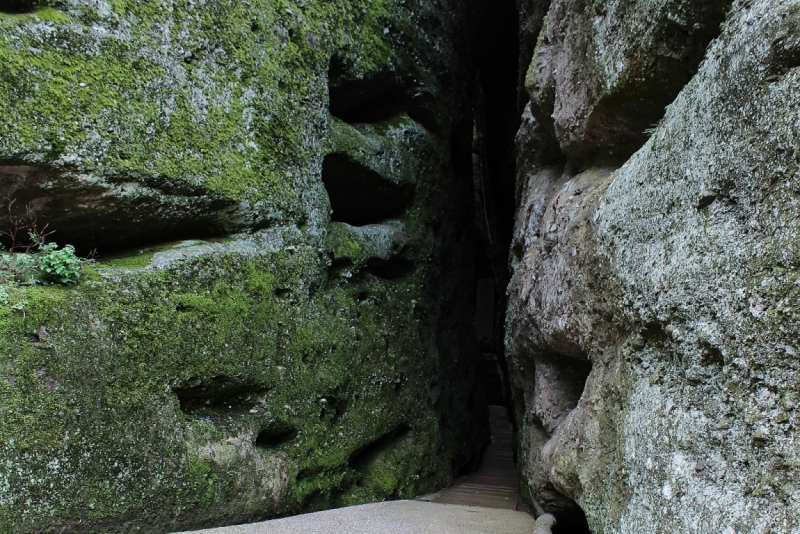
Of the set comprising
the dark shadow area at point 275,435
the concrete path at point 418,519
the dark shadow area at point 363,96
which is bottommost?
the concrete path at point 418,519

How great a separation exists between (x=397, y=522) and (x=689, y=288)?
9.03 feet

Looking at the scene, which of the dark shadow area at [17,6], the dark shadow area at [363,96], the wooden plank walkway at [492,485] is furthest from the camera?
the wooden plank walkway at [492,485]

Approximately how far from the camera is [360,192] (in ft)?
20.6

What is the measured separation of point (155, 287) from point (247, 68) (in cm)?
196

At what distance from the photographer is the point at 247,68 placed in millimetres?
4766

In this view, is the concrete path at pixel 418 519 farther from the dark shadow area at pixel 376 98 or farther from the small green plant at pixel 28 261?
the dark shadow area at pixel 376 98

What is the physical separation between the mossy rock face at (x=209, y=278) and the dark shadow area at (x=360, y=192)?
0.13 ft

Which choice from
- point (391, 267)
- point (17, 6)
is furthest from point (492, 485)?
point (17, 6)

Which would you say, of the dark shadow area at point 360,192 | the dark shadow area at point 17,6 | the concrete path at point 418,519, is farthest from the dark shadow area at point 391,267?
the dark shadow area at point 17,6

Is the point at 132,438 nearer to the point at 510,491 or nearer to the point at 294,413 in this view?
the point at 294,413

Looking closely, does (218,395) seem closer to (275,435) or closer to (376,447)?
(275,435)

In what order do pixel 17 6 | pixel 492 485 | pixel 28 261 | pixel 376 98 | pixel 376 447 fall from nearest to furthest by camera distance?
1. pixel 28 261
2. pixel 17 6
3. pixel 376 447
4. pixel 376 98
5. pixel 492 485

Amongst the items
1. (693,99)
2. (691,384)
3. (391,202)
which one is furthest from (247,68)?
(691,384)

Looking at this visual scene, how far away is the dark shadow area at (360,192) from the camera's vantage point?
583 cm
